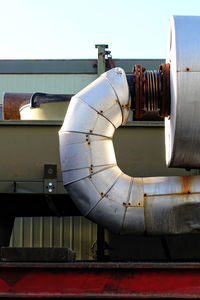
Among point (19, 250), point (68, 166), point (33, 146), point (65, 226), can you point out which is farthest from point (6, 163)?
point (65, 226)

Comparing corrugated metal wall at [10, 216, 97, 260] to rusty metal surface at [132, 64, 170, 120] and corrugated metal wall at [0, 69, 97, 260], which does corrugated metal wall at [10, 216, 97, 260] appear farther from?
rusty metal surface at [132, 64, 170, 120]

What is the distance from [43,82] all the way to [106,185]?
23.1ft

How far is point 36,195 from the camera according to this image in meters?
6.18

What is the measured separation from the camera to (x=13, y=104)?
26.8 feet

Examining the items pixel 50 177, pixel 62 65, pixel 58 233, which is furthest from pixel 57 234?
pixel 62 65

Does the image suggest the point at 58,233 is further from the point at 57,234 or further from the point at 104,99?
the point at 104,99

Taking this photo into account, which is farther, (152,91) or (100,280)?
(152,91)

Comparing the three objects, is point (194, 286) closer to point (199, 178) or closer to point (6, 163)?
point (199, 178)

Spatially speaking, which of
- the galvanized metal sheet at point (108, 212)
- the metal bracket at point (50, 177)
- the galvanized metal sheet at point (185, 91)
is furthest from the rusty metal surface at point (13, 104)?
the galvanized metal sheet at point (185, 91)

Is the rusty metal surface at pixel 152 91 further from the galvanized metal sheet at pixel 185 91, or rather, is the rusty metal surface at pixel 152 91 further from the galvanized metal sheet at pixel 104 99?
the galvanized metal sheet at pixel 104 99

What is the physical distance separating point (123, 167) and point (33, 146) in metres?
1.12

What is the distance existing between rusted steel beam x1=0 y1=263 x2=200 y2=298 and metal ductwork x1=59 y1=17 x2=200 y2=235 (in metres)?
0.98

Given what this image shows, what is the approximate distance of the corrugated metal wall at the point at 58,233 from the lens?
Answer: 30.9 feet

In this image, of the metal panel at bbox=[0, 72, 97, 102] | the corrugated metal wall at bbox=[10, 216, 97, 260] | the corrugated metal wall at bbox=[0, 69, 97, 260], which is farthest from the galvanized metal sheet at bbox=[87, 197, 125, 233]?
the metal panel at bbox=[0, 72, 97, 102]
